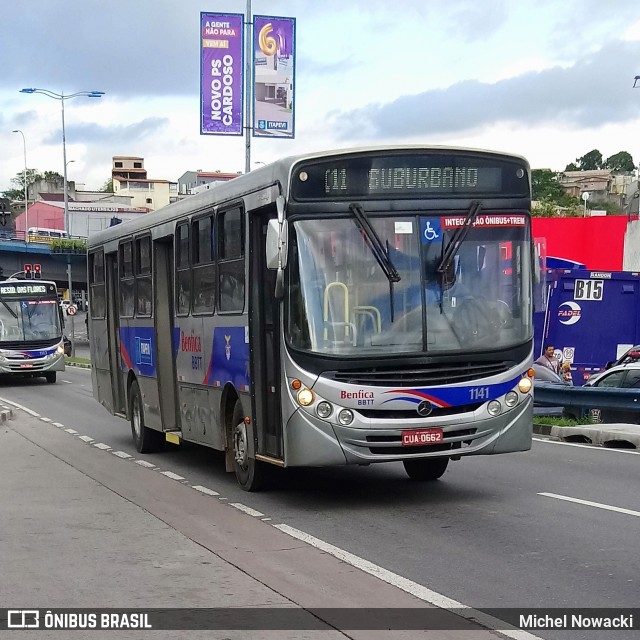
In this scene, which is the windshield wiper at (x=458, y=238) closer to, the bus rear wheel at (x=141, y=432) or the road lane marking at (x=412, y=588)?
the road lane marking at (x=412, y=588)

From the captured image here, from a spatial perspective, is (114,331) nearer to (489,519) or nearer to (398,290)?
(398,290)

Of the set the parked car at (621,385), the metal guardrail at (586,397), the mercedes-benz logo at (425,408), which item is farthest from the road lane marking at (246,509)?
the parked car at (621,385)

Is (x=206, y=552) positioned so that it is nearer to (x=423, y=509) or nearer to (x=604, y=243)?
(x=423, y=509)

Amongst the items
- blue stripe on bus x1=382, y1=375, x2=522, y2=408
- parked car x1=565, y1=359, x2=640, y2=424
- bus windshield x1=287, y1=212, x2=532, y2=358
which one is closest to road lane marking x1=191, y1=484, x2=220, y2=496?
bus windshield x1=287, y1=212, x2=532, y2=358

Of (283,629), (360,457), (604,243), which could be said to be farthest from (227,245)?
(604,243)

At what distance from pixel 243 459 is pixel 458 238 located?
345cm

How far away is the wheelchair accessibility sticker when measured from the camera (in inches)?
421

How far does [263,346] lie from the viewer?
11414mm

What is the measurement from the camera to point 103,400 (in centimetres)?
1945

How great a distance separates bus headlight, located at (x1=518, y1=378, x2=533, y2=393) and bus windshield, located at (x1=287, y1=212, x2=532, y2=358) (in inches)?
16.8

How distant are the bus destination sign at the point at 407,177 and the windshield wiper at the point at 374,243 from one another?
0.66ft

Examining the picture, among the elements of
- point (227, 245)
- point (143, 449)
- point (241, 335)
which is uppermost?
point (227, 245)

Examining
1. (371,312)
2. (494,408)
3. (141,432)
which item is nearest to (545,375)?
(141,432)

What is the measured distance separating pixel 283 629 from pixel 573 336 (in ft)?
71.4
